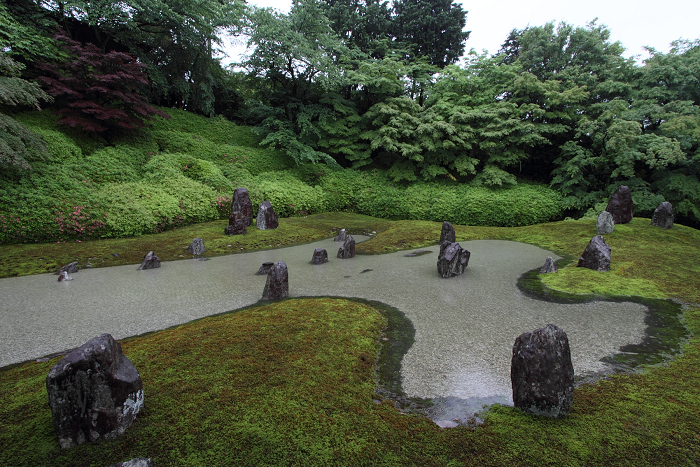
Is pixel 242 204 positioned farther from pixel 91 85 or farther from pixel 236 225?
pixel 91 85

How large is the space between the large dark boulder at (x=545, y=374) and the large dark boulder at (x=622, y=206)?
34.5 ft

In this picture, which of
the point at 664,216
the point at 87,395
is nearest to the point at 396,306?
the point at 87,395

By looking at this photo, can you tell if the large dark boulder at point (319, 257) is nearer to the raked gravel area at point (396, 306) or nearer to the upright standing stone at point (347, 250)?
the raked gravel area at point (396, 306)

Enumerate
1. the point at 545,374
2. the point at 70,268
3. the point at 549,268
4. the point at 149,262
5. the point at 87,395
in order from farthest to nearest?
the point at 149,262 < the point at 70,268 < the point at 549,268 < the point at 545,374 < the point at 87,395

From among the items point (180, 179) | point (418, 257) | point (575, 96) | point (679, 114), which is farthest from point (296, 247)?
point (679, 114)

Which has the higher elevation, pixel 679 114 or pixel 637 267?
pixel 679 114

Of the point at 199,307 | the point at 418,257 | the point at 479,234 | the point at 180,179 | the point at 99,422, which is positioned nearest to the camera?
the point at 99,422

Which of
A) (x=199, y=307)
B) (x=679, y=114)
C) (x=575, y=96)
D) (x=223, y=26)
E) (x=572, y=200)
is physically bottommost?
(x=199, y=307)

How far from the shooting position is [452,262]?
661 centimetres

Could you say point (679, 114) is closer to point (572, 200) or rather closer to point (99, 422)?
point (572, 200)

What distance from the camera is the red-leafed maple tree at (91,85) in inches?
466

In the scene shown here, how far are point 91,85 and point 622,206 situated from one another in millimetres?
17905

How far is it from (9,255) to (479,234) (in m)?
12.2

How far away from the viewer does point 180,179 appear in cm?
1257
